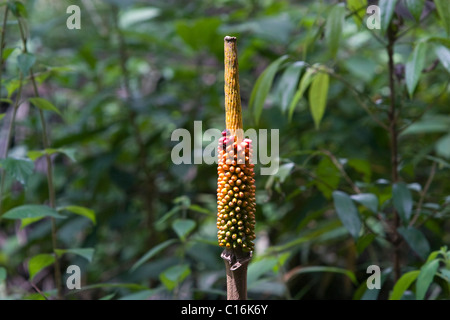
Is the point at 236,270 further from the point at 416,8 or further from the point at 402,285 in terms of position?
the point at 416,8

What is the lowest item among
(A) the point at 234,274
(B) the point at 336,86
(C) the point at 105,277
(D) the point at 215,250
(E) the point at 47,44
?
(C) the point at 105,277

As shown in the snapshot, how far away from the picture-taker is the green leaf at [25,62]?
2.97 ft

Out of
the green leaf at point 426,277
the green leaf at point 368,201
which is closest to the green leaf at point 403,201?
the green leaf at point 368,201

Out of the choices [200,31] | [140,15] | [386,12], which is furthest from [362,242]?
[140,15]

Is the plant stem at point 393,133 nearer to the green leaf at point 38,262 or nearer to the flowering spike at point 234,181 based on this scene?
the flowering spike at point 234,181

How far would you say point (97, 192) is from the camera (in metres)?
1.85

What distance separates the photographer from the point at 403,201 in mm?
962

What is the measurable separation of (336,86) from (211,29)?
1.53ft

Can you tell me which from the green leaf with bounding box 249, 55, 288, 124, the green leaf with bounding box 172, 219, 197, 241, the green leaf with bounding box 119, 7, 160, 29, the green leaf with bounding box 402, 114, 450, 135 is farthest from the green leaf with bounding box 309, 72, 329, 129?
the green leaf with bounding box 119, 7, 160, 29

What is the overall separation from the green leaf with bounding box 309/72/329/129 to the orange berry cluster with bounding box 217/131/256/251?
0.53 metres

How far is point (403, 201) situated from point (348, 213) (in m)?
0.10
